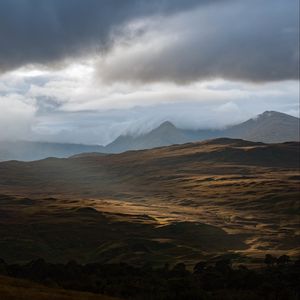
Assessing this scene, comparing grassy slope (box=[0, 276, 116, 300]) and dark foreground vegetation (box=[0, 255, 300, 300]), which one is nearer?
grassy slope (box=[0, 276, 116, 300])

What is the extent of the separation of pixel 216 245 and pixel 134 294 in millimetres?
124538

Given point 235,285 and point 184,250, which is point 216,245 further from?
point 235,285

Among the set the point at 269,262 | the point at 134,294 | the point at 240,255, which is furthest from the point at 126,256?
the point at 134,294

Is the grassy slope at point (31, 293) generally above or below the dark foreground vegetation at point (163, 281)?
above

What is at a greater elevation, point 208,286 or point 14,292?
point 14,292

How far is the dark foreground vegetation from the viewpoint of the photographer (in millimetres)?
77125

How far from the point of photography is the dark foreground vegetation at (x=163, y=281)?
253ft

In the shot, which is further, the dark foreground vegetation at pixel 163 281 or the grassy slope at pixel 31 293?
the dark foreground vegetation at pixel 163 281

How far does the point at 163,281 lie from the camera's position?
89.8 m

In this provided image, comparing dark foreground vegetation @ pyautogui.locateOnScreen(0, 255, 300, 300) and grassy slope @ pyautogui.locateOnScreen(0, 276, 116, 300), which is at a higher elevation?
grassy slope @ pyautogui.locateOnScreen(0, 276, 116, 300)

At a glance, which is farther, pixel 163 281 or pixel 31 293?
pixel 163 281

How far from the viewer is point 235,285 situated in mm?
92250

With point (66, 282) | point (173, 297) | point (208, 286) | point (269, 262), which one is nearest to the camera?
point (173, 297)

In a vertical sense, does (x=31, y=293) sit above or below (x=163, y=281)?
above
